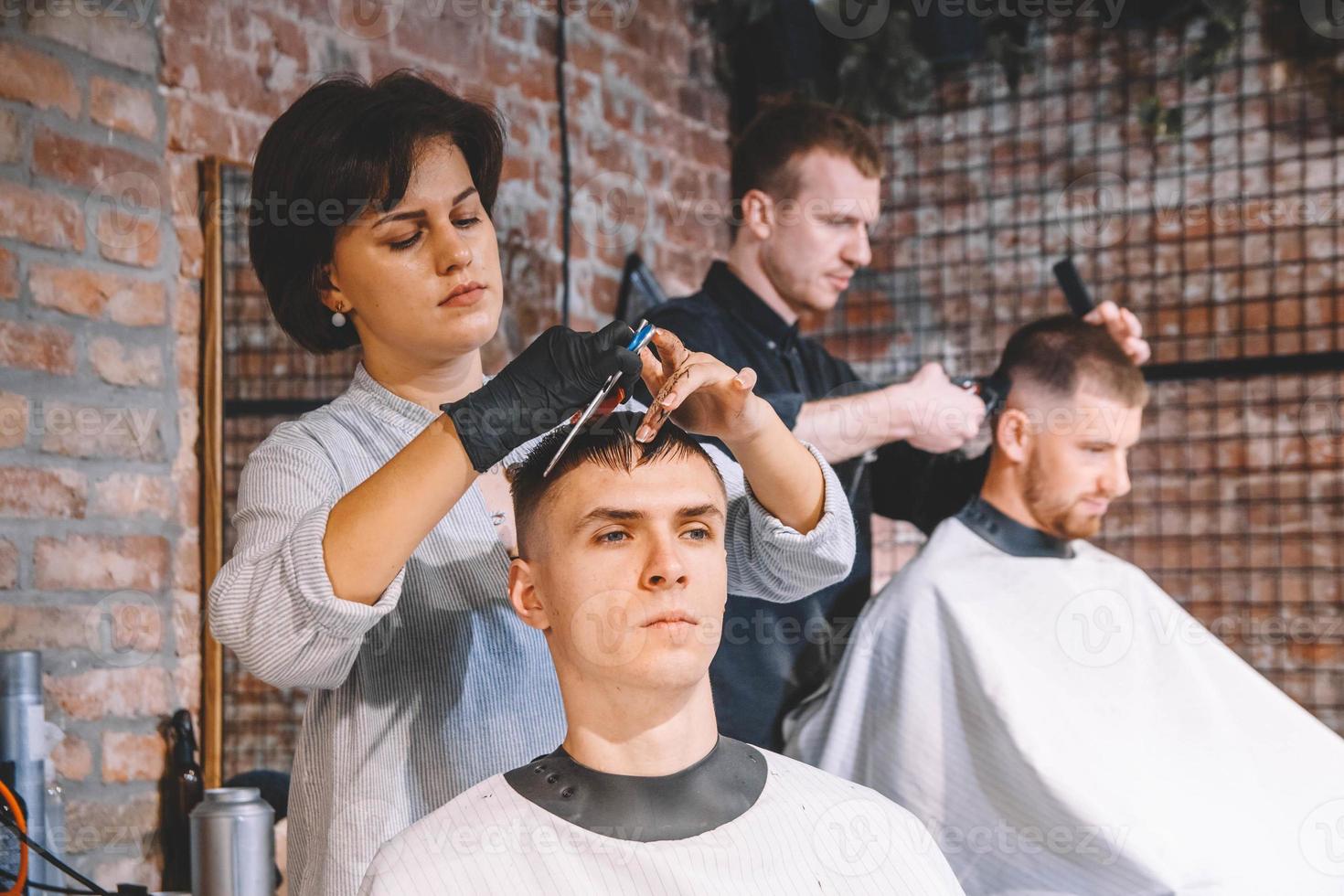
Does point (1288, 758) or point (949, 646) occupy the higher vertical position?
point (949, 646)

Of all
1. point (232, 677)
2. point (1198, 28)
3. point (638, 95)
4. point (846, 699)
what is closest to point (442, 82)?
point (638, 95)

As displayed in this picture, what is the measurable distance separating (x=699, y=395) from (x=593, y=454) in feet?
0.45

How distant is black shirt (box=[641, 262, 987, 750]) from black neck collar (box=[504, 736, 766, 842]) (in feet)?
2.63

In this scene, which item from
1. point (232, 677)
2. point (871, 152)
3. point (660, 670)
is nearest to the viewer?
point (660, 670)

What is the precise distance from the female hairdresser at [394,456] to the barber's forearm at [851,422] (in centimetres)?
59

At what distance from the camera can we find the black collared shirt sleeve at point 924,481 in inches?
107

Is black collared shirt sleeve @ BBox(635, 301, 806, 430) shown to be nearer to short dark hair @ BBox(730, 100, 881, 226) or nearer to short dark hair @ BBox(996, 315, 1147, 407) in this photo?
short dark hair @ BBox(730, 100, 881, 226)

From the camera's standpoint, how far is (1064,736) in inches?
89.1

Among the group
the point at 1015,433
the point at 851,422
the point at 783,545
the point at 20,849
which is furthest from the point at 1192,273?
the point at 20,849

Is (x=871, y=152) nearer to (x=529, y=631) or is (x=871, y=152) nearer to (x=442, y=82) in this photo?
(x=442, y=82)

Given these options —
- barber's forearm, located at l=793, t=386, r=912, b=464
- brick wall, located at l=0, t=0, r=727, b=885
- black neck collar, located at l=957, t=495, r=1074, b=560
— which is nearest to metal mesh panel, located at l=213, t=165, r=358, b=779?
brick wall, located at l=0, t=0, r=727, b=885

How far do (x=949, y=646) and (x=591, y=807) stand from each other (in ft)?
3.93

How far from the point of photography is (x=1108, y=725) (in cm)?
234

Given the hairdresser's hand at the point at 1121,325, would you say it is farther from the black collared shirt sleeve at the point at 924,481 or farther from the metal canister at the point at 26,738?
the metal canister at the point at 26,738
